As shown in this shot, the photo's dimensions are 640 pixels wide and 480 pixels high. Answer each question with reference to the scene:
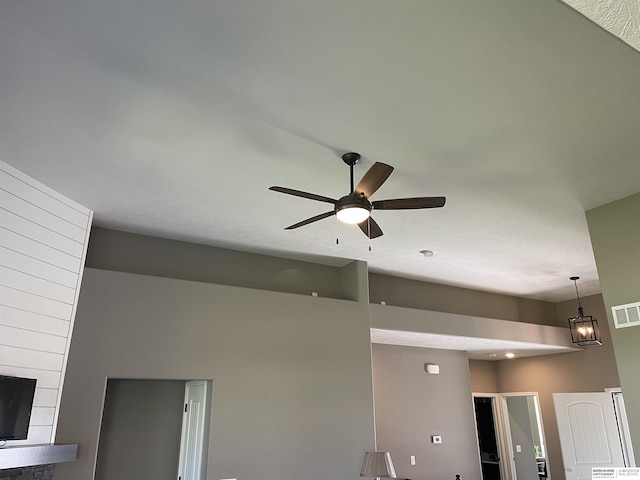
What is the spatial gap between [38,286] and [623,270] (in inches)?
193

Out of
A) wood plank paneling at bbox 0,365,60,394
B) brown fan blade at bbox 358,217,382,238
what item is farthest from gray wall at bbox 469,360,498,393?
wood plank paneling at bbox 0,365,60,394

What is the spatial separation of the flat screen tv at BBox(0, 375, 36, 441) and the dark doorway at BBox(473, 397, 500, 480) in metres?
7.42

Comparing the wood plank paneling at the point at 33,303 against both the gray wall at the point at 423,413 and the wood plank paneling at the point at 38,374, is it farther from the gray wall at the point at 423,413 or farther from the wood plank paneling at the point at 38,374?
the gray wall at the point at 423,413

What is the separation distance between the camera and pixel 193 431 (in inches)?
191

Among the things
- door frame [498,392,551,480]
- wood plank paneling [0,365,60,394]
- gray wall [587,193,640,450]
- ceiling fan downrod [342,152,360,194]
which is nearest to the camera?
ceiling fan downrod [342,152,360,194]

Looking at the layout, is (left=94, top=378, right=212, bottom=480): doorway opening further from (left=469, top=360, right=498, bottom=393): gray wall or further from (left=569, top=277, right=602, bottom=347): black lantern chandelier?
(left=469, top=360, right=498, bottom=393): gray wall

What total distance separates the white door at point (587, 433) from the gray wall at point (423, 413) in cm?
132

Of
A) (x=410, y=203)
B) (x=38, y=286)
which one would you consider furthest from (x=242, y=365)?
(x=410, y=203)

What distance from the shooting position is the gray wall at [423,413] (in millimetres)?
6504

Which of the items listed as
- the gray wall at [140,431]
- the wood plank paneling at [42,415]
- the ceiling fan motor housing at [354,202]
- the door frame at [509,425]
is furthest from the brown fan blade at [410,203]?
the door frame at [509,425]

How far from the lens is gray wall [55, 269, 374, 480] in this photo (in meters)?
4.27

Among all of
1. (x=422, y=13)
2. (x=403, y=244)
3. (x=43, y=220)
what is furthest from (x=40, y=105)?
(x=403, y=244)

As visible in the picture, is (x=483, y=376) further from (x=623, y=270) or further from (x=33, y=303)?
(x=33, y=303)

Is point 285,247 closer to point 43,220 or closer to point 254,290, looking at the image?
point 254,290
